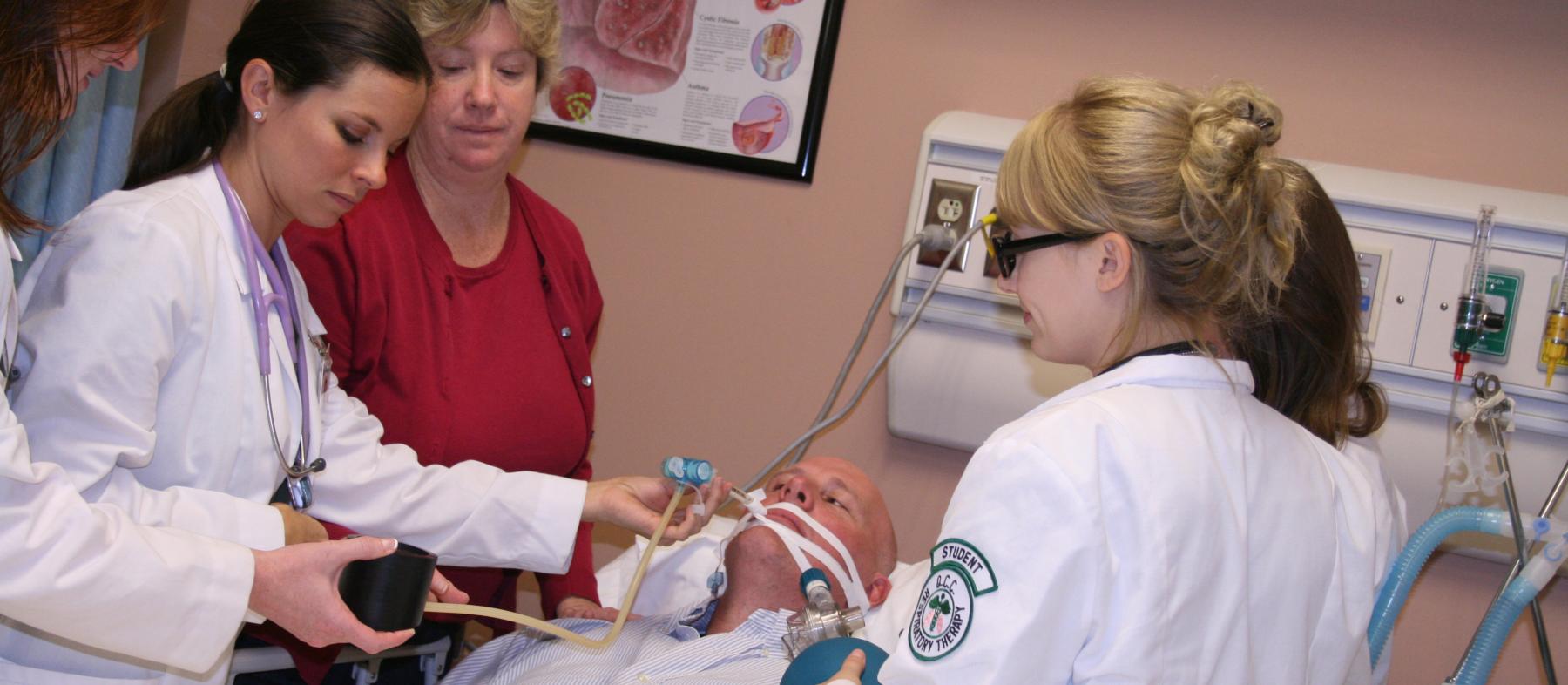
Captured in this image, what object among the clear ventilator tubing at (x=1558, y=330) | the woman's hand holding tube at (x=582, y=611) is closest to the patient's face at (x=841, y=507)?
the woman's hand holding tube at (x=582, y=611)

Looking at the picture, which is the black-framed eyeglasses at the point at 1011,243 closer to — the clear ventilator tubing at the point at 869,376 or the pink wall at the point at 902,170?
the clear ventilator tubing at the point at 869,376

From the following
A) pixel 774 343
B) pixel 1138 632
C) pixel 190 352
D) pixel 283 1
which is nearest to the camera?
pixel 1138 632

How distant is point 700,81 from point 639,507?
985 mm

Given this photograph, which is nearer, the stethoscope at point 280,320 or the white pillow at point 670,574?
the stethoscope at point 280,320

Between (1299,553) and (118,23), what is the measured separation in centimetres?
134

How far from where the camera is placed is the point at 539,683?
189 centimetres

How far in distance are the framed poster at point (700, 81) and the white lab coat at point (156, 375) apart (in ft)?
3.43

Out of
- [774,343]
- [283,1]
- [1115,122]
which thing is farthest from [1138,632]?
[774,343]

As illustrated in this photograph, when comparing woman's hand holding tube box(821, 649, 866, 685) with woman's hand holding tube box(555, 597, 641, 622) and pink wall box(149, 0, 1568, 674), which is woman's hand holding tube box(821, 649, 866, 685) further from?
pink wall box(149, 0, 1568, 674)

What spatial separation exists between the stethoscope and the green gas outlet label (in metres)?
1.94

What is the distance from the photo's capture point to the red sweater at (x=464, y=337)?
194 centimetres

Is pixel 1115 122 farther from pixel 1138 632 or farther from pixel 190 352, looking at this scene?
pixel 190 352

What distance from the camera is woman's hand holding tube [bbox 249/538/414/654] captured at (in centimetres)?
135

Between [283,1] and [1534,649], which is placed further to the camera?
[1534,649]
